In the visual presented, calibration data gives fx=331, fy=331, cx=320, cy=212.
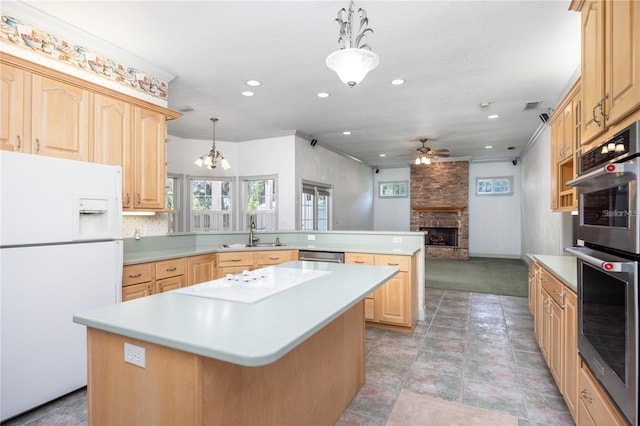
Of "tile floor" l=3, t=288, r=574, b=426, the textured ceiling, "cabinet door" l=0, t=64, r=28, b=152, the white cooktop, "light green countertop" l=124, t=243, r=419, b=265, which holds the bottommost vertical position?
"tile floor" l=3, t=288, r=574, b=426

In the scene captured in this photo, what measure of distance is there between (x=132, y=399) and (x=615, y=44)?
96.1 inches

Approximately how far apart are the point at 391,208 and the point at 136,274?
8.53 m

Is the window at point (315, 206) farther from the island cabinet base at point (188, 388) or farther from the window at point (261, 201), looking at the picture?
the island cabinet base at point (188, 388)

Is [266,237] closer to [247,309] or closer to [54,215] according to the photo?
[54,215]

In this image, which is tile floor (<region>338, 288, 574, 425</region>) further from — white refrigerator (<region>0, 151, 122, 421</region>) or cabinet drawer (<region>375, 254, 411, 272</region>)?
white refrigerator (<region>0, 151, 122, 421</region>)

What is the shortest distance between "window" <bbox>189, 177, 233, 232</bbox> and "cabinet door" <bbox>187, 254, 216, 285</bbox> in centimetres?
225

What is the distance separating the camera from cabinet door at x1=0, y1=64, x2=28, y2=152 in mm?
2297

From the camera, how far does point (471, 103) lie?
4.49 metres

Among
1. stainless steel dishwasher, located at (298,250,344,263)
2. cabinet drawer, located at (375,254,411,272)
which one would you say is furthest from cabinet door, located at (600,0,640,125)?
stainless steel dishwasher, located at (298,250,344,263)

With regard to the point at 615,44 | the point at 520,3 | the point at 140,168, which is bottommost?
the point at 140,168

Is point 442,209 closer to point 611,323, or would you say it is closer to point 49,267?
point 611,323

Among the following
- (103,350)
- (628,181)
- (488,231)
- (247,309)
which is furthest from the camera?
(488,231)

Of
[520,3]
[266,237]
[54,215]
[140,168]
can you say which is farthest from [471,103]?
[54,215]

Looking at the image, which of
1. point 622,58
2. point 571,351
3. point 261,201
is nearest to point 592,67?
point 622,58
